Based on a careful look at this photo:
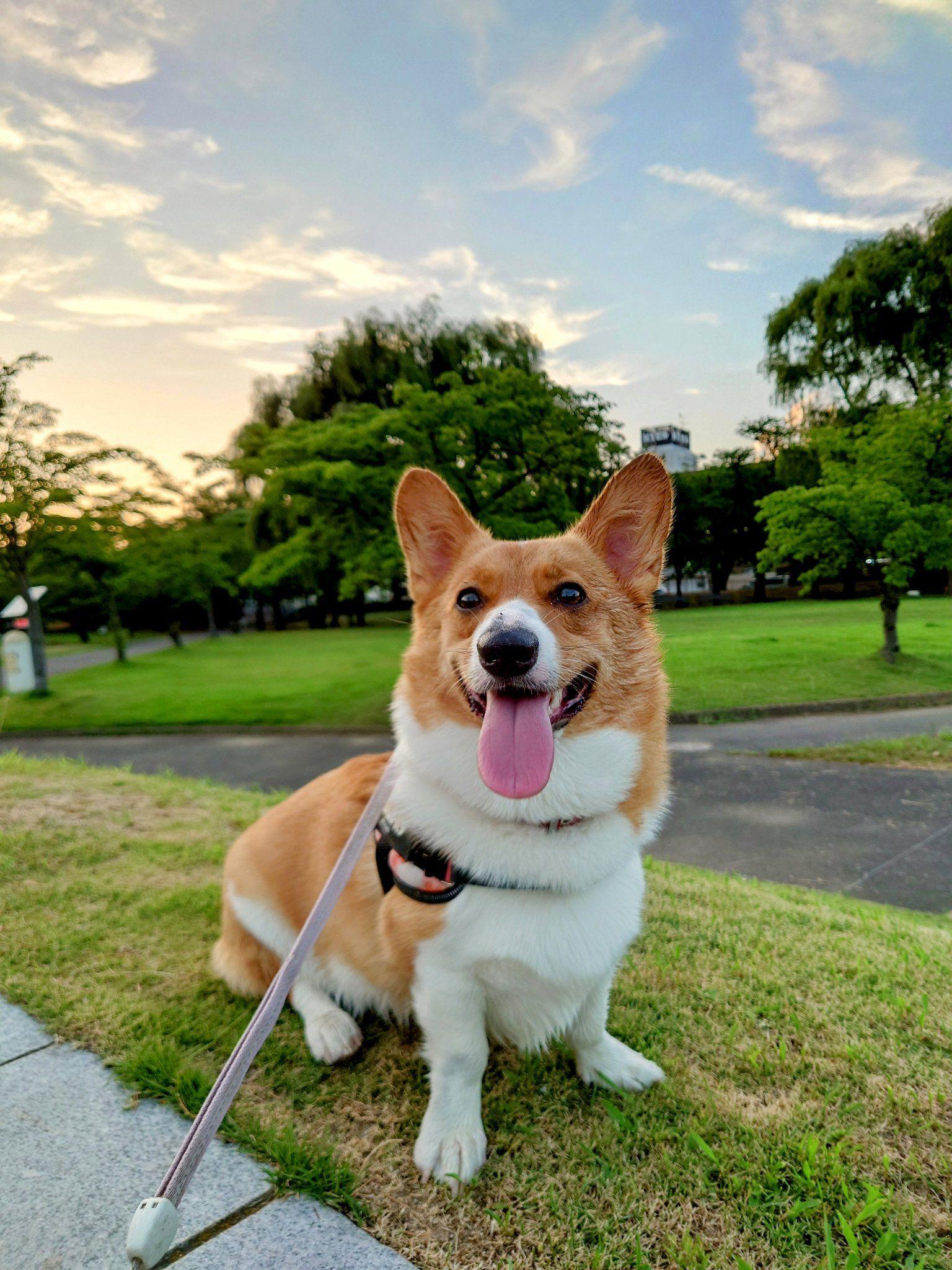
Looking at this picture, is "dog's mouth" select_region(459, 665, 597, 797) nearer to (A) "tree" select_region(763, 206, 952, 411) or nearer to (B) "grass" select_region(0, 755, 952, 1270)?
(B) "grass" select_region(0, 755, 952, 1270)

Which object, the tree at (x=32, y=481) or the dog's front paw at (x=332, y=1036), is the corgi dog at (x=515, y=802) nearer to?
the dog's front paw at (x=332, y=1036)

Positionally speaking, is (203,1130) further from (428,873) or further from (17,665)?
(17,665)

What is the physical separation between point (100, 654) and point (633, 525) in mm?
28055

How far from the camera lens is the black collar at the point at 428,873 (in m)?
1.62

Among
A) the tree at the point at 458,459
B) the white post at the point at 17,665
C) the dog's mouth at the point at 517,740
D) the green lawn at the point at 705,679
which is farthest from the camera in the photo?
the white post at the point at 17,665

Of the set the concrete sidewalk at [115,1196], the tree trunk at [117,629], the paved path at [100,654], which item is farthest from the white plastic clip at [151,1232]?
the tree trunk at [117,629]

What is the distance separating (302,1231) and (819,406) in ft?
54.5

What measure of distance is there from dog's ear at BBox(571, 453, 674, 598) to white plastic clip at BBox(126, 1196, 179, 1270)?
1.56 m

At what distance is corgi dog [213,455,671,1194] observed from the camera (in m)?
1.55

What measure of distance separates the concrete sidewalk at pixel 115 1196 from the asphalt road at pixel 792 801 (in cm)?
341

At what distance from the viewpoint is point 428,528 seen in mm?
1941

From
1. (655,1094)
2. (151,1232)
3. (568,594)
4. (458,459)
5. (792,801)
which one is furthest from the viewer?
(458,459)

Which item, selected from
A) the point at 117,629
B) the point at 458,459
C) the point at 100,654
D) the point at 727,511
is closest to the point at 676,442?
the point at 727,511

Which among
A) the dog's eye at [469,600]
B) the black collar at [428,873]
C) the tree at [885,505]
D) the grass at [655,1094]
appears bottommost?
the grass at [655,1094]
